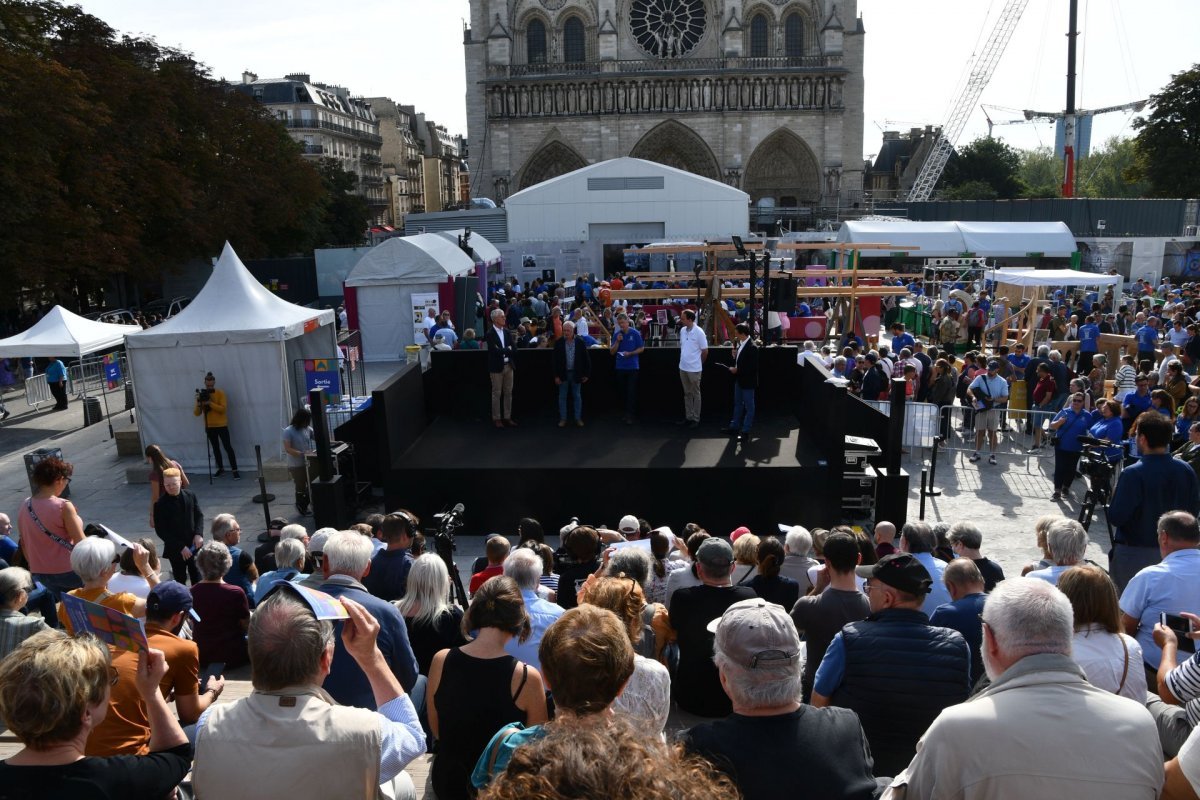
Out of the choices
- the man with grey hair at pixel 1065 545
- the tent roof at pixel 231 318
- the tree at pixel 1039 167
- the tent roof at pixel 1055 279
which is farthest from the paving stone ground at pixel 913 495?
the tree at pixel 1039 167

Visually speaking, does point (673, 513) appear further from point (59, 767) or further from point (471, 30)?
point (471, 30)

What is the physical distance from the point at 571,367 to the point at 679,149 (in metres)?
44.5

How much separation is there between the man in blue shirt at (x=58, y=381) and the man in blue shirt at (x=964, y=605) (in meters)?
16.5

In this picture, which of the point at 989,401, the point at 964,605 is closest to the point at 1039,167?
the point at 989,401

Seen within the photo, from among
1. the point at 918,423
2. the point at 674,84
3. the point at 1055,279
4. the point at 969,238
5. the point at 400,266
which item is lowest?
the point at 918,423

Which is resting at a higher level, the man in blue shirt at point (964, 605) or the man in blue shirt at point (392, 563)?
the man in blue shirt at point (964, 605)

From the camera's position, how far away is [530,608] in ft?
12.0

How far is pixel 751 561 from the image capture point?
4.66 meters

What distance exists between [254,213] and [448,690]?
32581 millimetres

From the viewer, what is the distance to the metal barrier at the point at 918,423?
10820 mm

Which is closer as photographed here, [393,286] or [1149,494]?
[1149,494]

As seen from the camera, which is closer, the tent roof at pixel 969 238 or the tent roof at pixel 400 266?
the tent roof at pixel 400 266

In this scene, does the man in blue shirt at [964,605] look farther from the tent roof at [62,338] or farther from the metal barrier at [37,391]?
the metal barrier at [37,391]

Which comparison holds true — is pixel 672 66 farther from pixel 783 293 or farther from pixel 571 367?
pixel 571 367
